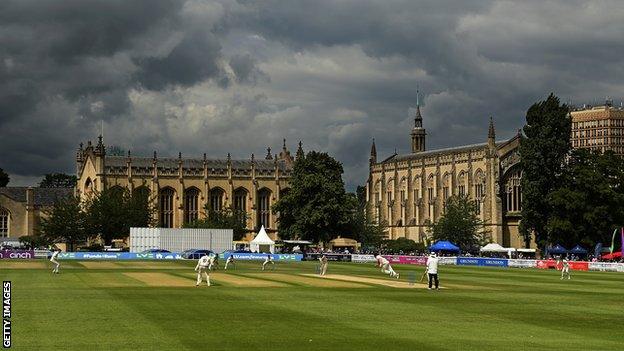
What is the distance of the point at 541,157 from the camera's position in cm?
10325

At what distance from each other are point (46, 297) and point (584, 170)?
255 ft

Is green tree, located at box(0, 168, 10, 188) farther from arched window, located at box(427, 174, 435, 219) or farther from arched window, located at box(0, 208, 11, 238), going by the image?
arched window, located at box(427, 174, 435, 219)

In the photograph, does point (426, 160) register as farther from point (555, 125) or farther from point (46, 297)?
point (46, 297)

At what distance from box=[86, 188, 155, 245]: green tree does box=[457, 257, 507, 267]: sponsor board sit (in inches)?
2094

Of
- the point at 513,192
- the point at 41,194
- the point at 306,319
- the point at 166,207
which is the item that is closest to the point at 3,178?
the point at 41,194

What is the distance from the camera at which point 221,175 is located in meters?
157

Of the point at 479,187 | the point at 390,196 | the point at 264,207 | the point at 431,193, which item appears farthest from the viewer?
the point at 390,196

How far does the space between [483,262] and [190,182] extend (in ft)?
235

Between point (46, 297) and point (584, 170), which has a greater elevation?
point (584, 170)

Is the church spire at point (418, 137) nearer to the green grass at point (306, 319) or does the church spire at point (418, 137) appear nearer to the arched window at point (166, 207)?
the arched window at point (166, 207)

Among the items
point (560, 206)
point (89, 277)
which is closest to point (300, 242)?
point (560, 206)

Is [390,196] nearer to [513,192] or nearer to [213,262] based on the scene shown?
[513,192]

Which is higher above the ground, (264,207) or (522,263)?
(264,207)

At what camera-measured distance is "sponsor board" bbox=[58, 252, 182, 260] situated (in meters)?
97.4
